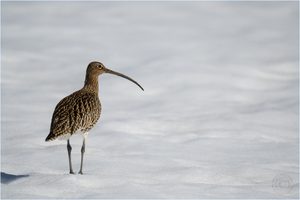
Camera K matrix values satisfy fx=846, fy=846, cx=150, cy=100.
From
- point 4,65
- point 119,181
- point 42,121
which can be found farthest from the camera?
point 4,65

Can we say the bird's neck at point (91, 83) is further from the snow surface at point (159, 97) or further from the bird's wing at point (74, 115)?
the snow surface at point (159, 97)

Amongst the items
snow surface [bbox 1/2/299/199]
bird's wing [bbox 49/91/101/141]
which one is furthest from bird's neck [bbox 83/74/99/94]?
snow surface [bbox 1/2/299/199]

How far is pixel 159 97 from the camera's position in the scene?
18062 millimetres

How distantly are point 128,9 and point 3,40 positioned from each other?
543 centimetres

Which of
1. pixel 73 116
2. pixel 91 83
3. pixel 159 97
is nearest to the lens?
pixel 73 116

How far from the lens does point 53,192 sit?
31.2 ft

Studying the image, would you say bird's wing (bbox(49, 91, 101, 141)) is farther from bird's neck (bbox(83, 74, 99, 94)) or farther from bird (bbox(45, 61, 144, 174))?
bird's neck (bbox(83, 74, 99, 94))

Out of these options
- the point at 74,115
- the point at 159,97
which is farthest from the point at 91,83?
the point at 159,97

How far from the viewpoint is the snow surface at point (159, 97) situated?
1090cm


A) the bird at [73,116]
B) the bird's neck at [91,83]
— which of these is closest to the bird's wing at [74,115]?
the bird at [73,116]

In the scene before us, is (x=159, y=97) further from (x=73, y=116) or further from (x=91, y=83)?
(x=73, y=116)

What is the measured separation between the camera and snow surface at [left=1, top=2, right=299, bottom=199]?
35.8 feet

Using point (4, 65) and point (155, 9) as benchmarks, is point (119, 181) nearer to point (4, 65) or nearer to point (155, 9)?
point (4, 65)

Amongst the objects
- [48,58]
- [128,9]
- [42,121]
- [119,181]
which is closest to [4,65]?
[48,58]
